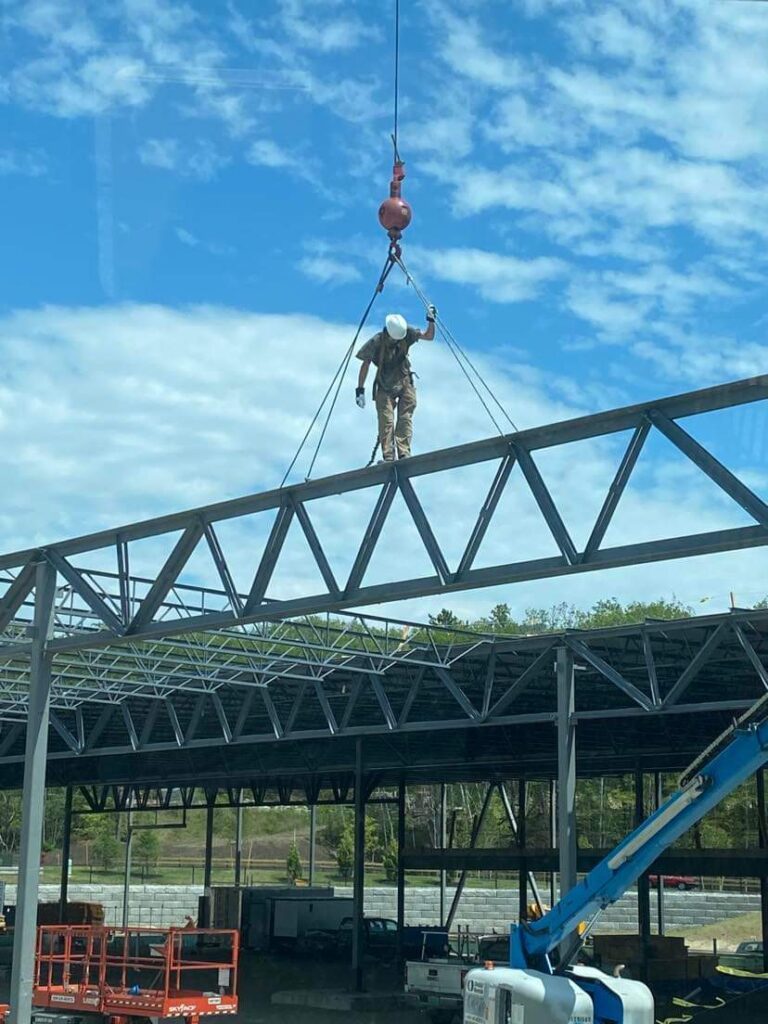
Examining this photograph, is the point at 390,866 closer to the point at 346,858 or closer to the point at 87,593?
the point at 346,858

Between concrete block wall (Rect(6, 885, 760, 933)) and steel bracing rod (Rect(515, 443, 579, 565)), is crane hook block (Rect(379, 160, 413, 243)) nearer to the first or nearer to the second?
steel bracing rod (Rect(515, 443, 579, 565))

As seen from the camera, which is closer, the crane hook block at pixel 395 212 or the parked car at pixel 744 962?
the crane hook block at pixel 395 212

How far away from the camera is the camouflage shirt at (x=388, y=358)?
1716 centimetres

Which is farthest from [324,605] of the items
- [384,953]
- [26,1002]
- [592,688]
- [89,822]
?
[89,822]

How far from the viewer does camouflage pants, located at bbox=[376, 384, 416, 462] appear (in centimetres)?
1731

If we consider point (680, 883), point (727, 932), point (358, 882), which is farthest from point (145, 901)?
point (680, 883)

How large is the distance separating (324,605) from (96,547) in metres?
4.56

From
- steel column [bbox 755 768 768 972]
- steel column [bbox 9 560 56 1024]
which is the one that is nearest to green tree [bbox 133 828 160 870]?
steel column [bbox 755 768 768 972]

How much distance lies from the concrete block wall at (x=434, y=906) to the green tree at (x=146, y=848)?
17.0 meters

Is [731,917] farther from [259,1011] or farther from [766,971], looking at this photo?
[259,1011]

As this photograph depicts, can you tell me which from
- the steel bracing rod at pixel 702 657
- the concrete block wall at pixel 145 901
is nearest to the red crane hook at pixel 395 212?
the steel bracing rod at pixel 702 657

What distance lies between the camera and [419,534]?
16.6 meters

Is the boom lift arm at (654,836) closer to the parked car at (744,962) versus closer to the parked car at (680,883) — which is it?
the parked car at (744,962)

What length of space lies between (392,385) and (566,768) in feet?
34.5
